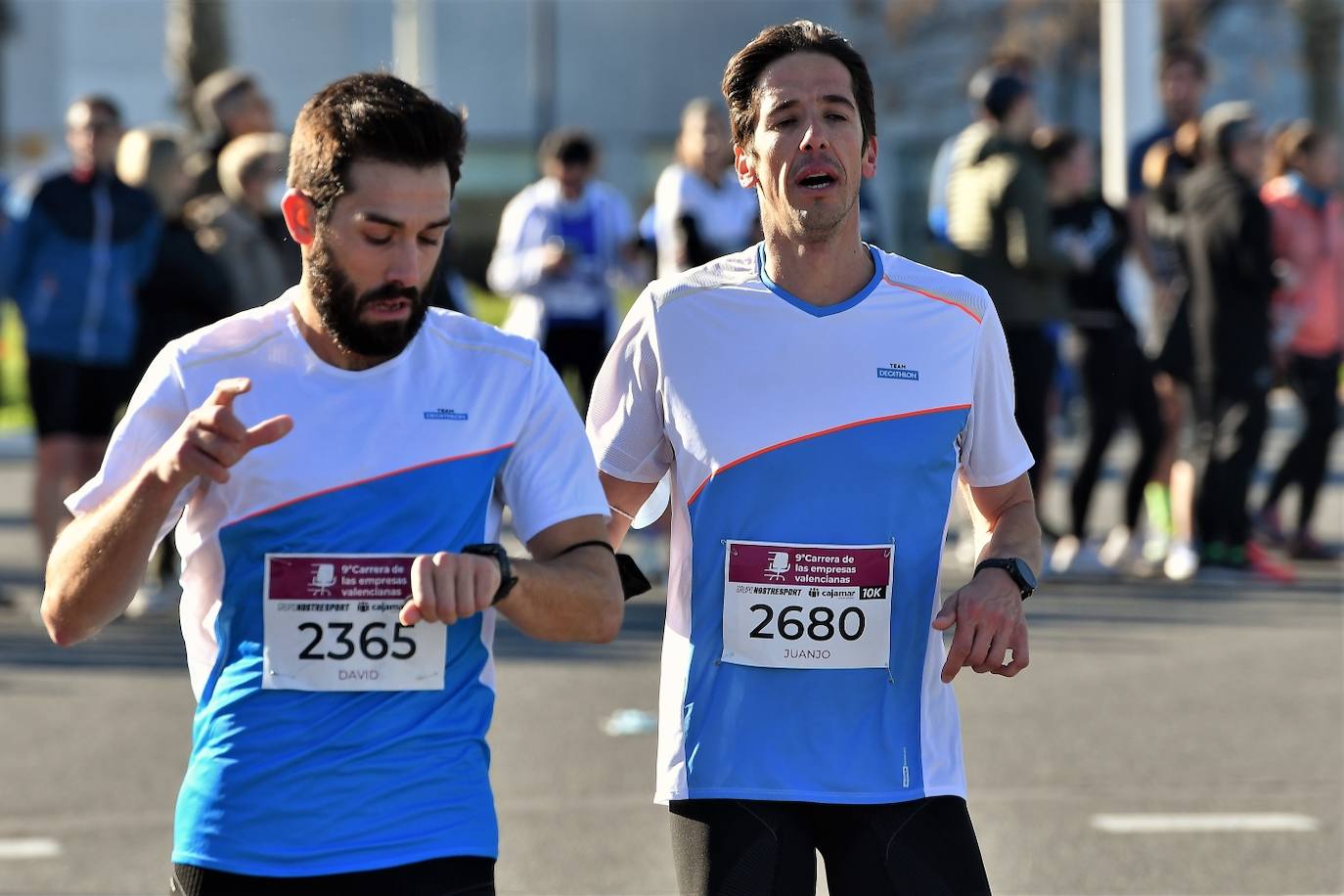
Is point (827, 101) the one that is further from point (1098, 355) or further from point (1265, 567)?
point (1265, 567)

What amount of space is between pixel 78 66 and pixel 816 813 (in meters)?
36.4

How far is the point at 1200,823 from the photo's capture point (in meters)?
6.21

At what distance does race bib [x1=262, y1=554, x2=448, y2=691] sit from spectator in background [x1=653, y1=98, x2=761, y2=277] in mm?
7239

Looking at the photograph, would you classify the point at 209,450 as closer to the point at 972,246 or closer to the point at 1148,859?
the point at 1148,859

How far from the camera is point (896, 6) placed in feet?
109

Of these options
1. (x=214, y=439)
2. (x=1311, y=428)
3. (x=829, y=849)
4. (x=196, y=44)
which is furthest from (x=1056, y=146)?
(x=196, y=44)

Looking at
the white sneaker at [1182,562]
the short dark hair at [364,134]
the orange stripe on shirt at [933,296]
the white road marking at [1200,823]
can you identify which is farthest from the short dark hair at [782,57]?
the white sneaker at [1182,562]

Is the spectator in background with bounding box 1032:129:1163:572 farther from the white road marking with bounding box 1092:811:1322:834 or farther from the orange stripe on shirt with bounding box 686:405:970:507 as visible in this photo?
the orange stripe on shirt with bounding box 686:405:970:507

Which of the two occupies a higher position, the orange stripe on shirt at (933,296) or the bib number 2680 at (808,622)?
the orange stripe on shirt at (933,296)

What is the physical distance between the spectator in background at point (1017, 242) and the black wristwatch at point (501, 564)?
7288 mm

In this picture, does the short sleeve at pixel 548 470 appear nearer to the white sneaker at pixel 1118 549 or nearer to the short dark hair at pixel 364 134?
the short dark hair at pixel 364 134

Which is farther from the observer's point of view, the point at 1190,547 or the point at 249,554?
the point at 1190,547

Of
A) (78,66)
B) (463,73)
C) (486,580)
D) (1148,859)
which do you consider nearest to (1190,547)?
(1148,859)

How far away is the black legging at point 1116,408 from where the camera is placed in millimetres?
10797
